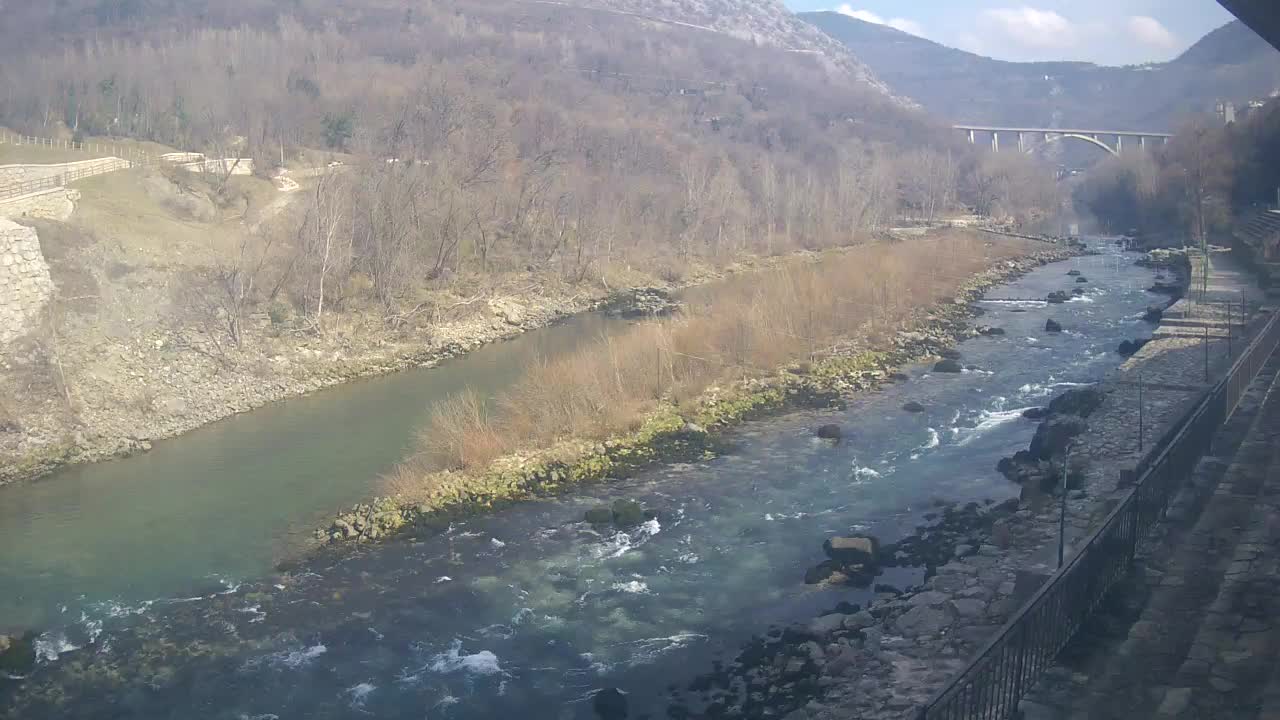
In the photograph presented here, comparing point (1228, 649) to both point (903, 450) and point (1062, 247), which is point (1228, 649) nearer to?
point (903, 450)

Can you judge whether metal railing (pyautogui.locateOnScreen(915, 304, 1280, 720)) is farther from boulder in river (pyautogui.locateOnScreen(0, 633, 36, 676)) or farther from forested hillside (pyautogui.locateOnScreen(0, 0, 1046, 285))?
forested hillside (pyautogui.locateOnScreen(0, 0, 1046, 285))

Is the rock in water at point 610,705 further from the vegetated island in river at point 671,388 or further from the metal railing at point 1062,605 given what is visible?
the vegetated island in river at point 671,388

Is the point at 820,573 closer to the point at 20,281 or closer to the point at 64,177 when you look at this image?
the point at 20,281

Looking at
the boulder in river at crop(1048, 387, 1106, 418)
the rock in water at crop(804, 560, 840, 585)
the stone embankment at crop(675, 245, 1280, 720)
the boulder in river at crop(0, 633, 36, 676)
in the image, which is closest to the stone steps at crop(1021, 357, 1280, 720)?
the stone embankment at crop(675, 245, 1280, 720)

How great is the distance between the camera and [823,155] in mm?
61625

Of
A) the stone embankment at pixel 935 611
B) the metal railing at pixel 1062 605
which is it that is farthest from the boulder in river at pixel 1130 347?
the metal railing at pixel 1062 605

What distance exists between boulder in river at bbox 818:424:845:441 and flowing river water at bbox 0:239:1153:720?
8.6 inches

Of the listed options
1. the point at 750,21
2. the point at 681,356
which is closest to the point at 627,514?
the point at 681,356

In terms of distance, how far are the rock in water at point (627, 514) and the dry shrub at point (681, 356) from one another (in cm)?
238

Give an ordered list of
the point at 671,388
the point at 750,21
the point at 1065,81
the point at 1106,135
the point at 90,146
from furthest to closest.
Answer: the point at 1065,81, the point at 750,21, the point at 1106,135, the point at 90,146, the point at 671,388

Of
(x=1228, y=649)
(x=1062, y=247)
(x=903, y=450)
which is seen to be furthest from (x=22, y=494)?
(x=1062, y=247)

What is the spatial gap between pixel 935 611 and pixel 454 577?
484cm

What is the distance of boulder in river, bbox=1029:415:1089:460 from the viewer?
1298cm

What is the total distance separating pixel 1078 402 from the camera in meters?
15.0
